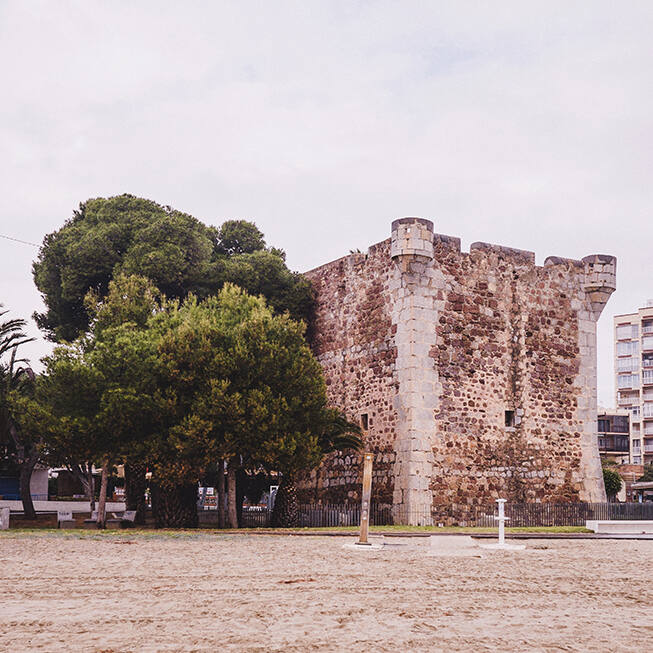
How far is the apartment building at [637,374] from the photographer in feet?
298

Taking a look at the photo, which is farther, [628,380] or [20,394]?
[628,380]

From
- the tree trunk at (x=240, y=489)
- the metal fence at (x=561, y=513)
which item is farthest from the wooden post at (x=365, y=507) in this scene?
the tree trunk at (x=240, y=489)

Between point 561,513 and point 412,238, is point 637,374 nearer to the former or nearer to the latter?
point 561,513

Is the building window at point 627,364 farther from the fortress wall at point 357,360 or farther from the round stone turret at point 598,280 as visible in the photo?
the fortress wall at point 357,360

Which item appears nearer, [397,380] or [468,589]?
[468,589]

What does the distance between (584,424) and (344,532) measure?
36.7ft

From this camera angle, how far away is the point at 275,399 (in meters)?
23.0

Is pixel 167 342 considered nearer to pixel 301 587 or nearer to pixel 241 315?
pixel 241 315

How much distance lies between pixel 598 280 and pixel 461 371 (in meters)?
6.29

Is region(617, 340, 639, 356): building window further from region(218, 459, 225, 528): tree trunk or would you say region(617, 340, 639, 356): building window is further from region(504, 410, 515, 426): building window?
region(218, 459, 225, 528): tree trunk

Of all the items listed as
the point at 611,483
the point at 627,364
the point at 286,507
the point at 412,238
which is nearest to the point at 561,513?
the point at 286,507

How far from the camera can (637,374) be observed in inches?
3696

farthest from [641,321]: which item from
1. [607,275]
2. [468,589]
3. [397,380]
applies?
[468,589]

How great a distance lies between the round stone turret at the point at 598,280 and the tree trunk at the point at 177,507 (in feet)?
45.8
